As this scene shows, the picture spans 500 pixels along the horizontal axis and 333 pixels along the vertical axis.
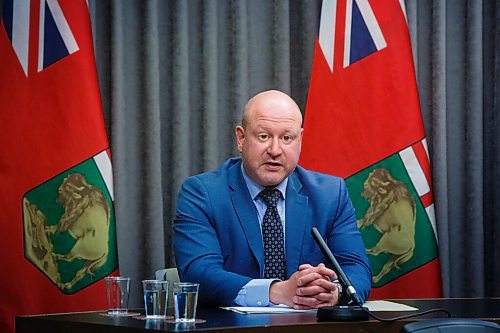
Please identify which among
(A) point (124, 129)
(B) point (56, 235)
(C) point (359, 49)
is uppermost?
(C) point (359, 49)

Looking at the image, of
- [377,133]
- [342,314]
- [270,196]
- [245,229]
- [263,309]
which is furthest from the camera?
[377,133]

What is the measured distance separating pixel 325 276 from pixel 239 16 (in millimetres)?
2064

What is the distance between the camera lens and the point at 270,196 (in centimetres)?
325

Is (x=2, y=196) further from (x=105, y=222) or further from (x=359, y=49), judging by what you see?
(x=359, y=49)

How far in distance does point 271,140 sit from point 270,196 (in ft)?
0.68

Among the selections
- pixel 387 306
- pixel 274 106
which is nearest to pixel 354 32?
pixel 274 106

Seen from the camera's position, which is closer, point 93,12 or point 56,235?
point 56,235

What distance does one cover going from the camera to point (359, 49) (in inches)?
166

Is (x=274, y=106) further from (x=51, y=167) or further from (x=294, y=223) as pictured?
(x=51, y=167)

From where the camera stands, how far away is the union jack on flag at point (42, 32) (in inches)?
144

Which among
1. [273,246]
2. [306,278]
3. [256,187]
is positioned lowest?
[306,278]

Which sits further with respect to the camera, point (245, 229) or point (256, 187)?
point (256, 187)

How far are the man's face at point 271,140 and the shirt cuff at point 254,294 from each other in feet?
1.70

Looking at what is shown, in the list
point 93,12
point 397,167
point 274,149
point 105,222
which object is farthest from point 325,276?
point 93,12
